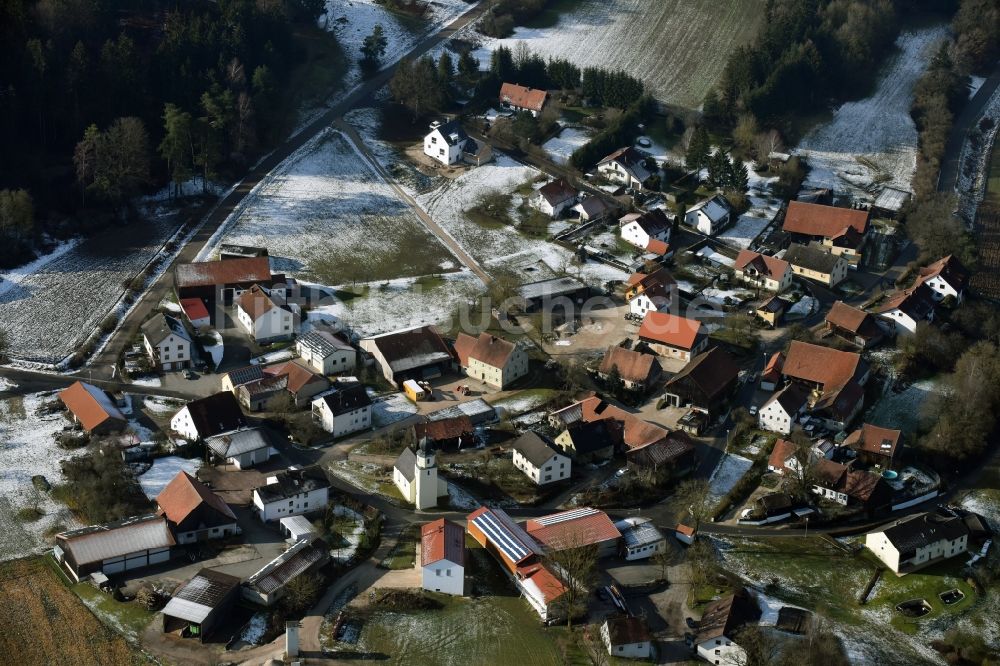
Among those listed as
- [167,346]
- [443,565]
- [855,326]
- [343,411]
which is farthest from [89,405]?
[855,326]

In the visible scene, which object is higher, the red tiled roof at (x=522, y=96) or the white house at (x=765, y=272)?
the red tiled roof at (x=522, y=96)

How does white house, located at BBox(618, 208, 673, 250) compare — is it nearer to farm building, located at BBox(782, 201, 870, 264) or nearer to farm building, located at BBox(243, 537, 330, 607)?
farm building, located at BBox(782, 201, 870, 264)

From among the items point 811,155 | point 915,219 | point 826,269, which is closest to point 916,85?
point 811,155

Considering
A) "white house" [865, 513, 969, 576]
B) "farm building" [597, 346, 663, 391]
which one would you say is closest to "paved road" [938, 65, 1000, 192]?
"farm building" [597, 346, 663, 391]

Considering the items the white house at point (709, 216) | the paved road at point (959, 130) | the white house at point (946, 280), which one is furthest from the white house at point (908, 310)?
the paved road at point (959, 130)

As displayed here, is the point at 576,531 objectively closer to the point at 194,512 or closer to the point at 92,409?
the point at 194,512

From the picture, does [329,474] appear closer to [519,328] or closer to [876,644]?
[519,328]

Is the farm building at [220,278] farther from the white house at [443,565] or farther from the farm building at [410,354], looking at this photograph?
the white house at [443,565]
